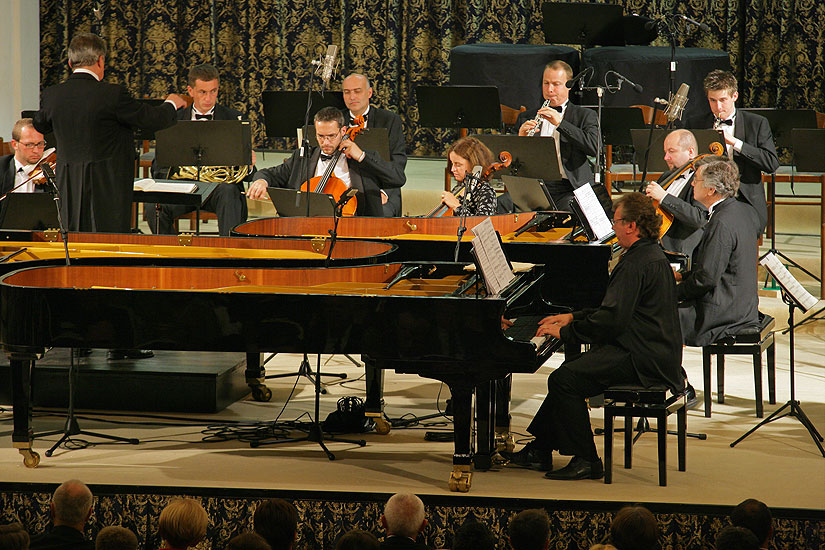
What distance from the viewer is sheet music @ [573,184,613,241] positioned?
582cm

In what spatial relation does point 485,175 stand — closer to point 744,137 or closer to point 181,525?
point 744,137

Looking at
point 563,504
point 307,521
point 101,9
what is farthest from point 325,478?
point 101,9

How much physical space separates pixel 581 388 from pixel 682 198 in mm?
2216

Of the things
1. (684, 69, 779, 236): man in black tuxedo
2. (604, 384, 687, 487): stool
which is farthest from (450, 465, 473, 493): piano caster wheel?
(684, 69, 779, 236): man in black tuxedo

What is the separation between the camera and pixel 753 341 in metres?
5.66

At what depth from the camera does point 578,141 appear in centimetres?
762

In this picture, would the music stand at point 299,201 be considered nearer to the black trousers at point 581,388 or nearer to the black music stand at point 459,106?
the black music stand at point 459,106

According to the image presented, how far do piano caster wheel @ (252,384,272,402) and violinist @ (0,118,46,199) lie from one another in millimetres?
2274

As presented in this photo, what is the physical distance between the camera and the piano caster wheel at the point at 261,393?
5996 millimetres

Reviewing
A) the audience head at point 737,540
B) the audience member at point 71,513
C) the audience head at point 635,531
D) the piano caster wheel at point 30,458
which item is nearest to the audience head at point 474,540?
the audience head at point 635,531

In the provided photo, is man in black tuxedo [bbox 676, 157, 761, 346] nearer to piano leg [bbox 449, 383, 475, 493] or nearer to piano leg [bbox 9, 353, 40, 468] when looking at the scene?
piano leg [bbox 449, 383, 475, 493]

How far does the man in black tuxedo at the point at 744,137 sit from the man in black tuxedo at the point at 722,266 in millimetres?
1471

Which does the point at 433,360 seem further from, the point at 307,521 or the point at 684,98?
the point at 684,98

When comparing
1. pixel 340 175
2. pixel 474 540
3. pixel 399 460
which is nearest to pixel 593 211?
pixel 399 460
